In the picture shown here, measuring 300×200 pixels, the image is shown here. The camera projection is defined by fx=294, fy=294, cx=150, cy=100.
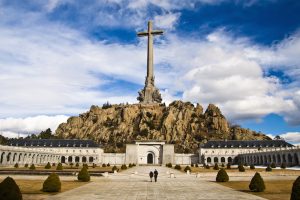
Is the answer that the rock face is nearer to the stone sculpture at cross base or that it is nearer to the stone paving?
the stone sculpture at cross base

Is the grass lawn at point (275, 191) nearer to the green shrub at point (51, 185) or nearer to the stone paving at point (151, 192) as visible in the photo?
the stone paving at point (151, 192)

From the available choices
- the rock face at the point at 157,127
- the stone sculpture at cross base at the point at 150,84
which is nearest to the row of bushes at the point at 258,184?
the rock face at the point at 157,127

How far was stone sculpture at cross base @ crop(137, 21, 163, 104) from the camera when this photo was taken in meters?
128

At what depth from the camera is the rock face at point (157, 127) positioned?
13275 centimetres

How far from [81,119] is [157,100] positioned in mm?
42652

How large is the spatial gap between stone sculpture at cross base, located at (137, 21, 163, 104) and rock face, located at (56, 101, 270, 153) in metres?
3.25

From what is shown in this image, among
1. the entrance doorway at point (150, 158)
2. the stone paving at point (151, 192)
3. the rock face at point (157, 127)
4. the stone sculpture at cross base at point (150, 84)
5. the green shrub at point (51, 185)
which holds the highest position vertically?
the stone sculpture at cross base at point (150, 84)

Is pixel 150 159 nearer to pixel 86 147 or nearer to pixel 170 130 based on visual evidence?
pixel 86 147

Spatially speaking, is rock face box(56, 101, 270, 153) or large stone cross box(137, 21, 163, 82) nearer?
large stone cross box(137, 21, 163, 82)

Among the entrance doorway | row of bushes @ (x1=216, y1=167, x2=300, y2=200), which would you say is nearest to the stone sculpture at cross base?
the entrance doorway

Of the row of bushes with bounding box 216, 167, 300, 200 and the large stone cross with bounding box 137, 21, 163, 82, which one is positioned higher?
the large stone cross with bounding box 137, 21, 163, 82

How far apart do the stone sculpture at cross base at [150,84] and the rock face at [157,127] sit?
3.25m

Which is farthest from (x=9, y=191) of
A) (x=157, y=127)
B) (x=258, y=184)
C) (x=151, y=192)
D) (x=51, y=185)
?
(x=157, y=127)

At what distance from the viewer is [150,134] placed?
13362 centimetres
